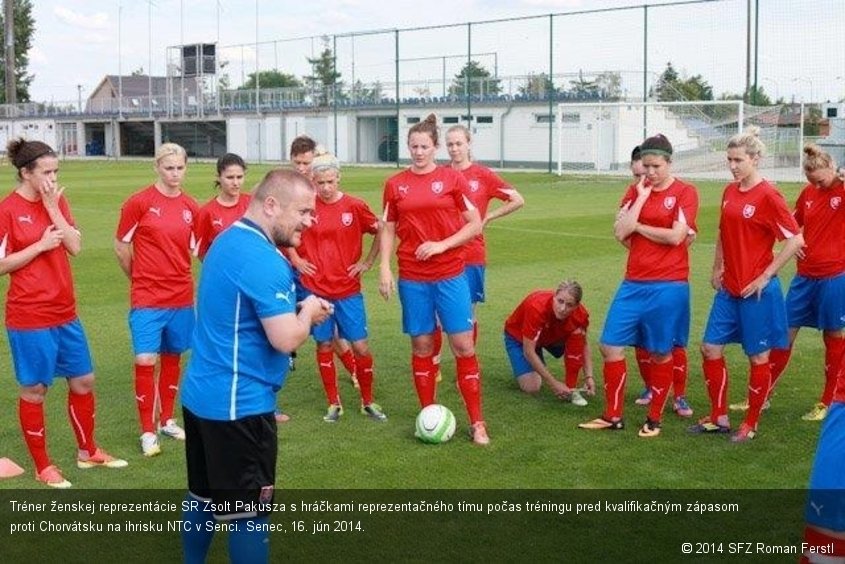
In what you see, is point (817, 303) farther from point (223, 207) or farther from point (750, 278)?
point (223, 207)

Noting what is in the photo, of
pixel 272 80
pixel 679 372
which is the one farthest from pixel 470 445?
pixel 272 80

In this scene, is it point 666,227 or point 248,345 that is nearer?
point 248,345

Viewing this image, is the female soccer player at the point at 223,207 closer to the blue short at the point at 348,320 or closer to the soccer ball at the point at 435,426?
the blue short at the point at 348,320

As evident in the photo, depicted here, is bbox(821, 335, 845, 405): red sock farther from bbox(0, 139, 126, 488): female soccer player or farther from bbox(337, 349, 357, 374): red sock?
bbox(0, 139, 126, 488): female soccer player

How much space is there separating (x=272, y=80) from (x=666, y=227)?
82.0 meters

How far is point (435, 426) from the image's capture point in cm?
729

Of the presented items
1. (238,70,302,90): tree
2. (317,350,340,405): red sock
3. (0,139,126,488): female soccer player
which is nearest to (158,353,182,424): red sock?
(0,139,126,488): female soccer player

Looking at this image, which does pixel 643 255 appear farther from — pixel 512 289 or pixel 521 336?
pixel 512 289

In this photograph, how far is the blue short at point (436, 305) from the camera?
743 centimetres

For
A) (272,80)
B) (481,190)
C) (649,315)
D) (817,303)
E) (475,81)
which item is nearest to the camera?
(649,315)

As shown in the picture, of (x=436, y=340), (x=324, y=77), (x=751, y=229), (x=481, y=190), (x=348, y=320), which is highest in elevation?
(x=324, y=77)

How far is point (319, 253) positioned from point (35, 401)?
250 cm

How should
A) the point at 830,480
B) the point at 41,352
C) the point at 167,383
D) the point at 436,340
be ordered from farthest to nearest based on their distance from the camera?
the point at 436,340
the point at 167,383
the point at 41,352
the point at 830,480

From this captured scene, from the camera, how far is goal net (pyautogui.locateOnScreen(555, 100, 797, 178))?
36.3 metres
